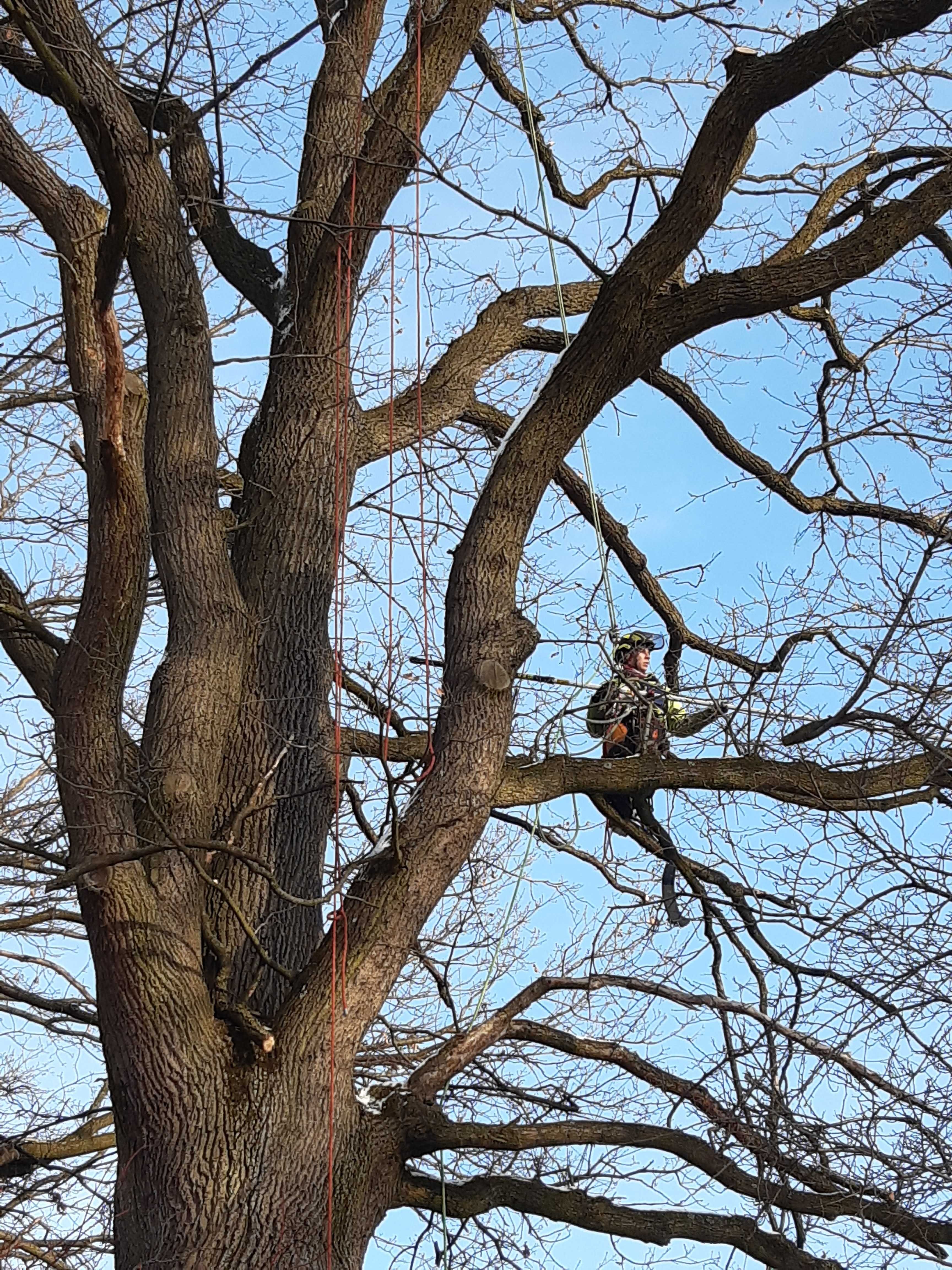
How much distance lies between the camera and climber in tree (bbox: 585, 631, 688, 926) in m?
4.68

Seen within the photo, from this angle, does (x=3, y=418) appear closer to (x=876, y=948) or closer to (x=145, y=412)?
(x=145, y=412)

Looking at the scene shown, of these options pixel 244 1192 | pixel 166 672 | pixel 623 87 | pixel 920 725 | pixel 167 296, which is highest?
pixel 623 87

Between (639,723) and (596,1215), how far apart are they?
1665 mm

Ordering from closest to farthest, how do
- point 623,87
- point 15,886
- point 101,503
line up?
point 101,503 → point 15,886 → point 623,87

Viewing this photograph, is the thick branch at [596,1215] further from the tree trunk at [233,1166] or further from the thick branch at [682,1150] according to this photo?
the tree trunk at [233,1166]

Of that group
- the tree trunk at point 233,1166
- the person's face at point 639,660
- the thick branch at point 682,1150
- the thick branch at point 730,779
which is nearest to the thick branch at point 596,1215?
the thick branch at point 682,1150

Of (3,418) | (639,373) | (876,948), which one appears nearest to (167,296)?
(3,418)

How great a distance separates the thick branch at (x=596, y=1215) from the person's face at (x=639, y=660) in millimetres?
1809

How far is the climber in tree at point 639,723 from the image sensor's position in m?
4.68

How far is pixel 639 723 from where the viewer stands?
508 centimetres

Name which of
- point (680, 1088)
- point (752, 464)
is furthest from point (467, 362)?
point (680, 1088)

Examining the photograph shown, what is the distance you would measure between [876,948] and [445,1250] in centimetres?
171

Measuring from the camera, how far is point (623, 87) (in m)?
6.78

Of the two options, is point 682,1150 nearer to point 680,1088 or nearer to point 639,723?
point 680,1088
